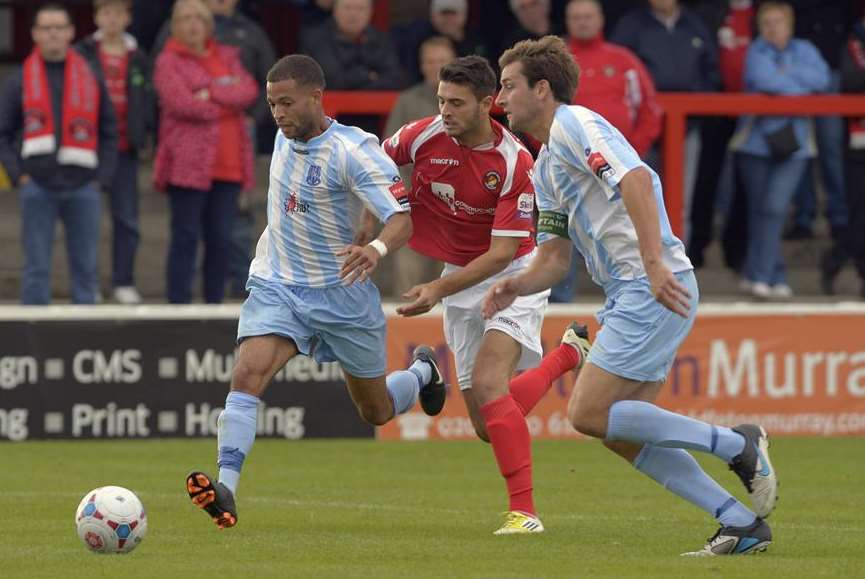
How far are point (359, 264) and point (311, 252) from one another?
55 centimetres

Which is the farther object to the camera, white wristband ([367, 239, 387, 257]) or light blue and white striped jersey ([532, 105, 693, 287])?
white wristband ([367, 239, 387, 257])

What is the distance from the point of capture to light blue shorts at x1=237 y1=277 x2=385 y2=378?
8.55 m

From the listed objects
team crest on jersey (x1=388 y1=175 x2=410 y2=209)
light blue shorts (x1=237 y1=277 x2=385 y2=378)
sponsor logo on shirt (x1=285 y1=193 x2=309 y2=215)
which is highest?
team crest on jersey (x1=388 y1=175 x2=410 y2=209)

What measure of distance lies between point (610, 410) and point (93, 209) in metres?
7.06

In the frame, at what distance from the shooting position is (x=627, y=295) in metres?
7.69

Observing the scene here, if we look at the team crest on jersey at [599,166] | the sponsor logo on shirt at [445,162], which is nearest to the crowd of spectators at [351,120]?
the sponsor logo on shirt at [445,162]

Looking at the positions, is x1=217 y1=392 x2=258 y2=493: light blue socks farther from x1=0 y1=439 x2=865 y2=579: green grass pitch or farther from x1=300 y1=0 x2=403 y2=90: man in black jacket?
x1=300 y1=0 x2=403 y2=90: man in black jacket

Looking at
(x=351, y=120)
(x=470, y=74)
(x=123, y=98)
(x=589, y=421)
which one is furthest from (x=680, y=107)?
(x=589, y=421)

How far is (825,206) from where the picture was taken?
1669 centimetres

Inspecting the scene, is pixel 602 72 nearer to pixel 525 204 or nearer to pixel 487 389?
pixel 525 204

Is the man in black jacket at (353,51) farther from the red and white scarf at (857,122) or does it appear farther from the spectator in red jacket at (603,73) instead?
the red and white scarf at (857,122)

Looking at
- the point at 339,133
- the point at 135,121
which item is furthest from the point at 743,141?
the point at 339,133

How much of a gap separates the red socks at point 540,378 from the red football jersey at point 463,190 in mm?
527

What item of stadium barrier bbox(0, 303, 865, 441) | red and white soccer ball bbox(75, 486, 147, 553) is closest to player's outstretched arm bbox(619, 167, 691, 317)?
red and white soccer ball bbox(75, 486, 147, 553)
